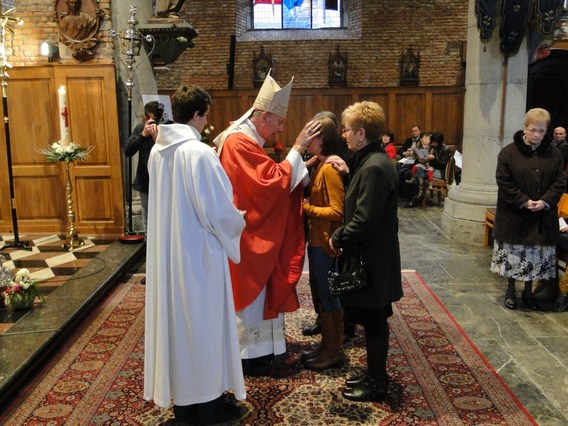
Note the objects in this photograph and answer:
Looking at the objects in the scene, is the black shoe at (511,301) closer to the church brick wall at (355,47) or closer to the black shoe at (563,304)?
the black shoe at (563,304)

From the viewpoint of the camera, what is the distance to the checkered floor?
5481mm

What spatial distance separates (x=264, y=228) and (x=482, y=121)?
173 inches

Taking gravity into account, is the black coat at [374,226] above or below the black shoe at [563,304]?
above

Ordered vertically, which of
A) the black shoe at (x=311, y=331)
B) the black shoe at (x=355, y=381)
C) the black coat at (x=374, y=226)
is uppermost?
the black coat at (x=374, y=226)

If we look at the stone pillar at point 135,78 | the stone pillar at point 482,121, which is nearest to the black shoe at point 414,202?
the stone pillar at point 482,121

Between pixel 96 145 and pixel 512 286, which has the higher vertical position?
pixel 96 145

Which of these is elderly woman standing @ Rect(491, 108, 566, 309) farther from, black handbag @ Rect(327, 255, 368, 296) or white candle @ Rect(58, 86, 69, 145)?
white candle @ Rect(58, 86, 69, 145)

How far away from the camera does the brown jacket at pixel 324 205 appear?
3.29m

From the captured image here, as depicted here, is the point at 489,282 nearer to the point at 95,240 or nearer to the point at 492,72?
the point at 492,72

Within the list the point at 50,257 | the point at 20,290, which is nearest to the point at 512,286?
the point at 20,290

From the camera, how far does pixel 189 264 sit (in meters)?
2.63

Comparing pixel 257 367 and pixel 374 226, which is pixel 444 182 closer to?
pixel 257 367

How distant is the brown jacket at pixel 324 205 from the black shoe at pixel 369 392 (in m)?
0.76

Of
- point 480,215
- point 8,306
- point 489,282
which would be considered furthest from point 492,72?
point 8,306
